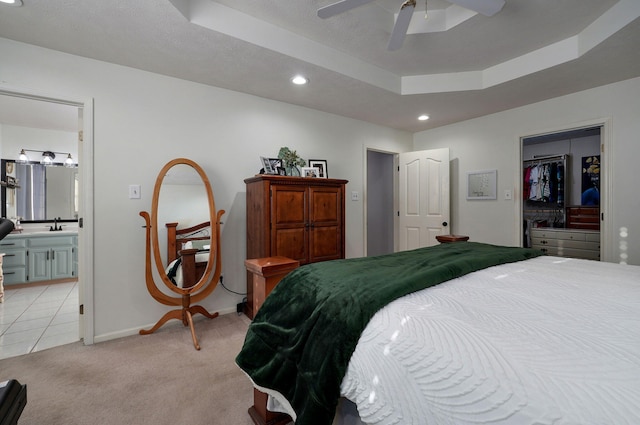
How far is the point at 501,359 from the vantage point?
689mm

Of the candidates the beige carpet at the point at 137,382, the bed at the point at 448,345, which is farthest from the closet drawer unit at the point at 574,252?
the beige carpet at the point at 137,382

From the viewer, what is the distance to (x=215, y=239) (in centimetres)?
277

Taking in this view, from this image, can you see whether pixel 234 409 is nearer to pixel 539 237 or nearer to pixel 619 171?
pixel 619 171

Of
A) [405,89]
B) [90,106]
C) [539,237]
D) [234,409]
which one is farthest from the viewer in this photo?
[539,237]

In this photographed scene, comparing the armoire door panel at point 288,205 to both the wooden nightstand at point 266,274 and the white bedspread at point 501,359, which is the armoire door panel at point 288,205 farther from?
the white bedspread at point 501,359

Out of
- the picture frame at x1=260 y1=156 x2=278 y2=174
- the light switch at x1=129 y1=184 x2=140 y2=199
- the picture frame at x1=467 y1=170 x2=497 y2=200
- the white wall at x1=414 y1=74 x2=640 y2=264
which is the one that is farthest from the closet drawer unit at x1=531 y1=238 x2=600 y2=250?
the light switch at x1=129 y1=184 x2=140 y2=199

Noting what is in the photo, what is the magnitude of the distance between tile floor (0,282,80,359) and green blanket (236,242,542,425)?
2314 mm

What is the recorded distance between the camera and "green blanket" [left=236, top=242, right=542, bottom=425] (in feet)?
3.09

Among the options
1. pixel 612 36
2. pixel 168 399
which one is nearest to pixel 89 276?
pixel 168 399

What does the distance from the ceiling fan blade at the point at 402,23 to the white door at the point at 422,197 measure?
2422mm

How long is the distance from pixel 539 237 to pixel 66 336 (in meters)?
6.15

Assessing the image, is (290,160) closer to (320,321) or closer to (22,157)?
(320,321)

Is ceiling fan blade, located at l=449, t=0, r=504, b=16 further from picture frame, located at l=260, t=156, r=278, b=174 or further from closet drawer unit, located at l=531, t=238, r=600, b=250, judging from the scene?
closet drawer unit, located at l=531, t=238, r=600, b=250

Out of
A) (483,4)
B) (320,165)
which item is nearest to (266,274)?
(483,4)
